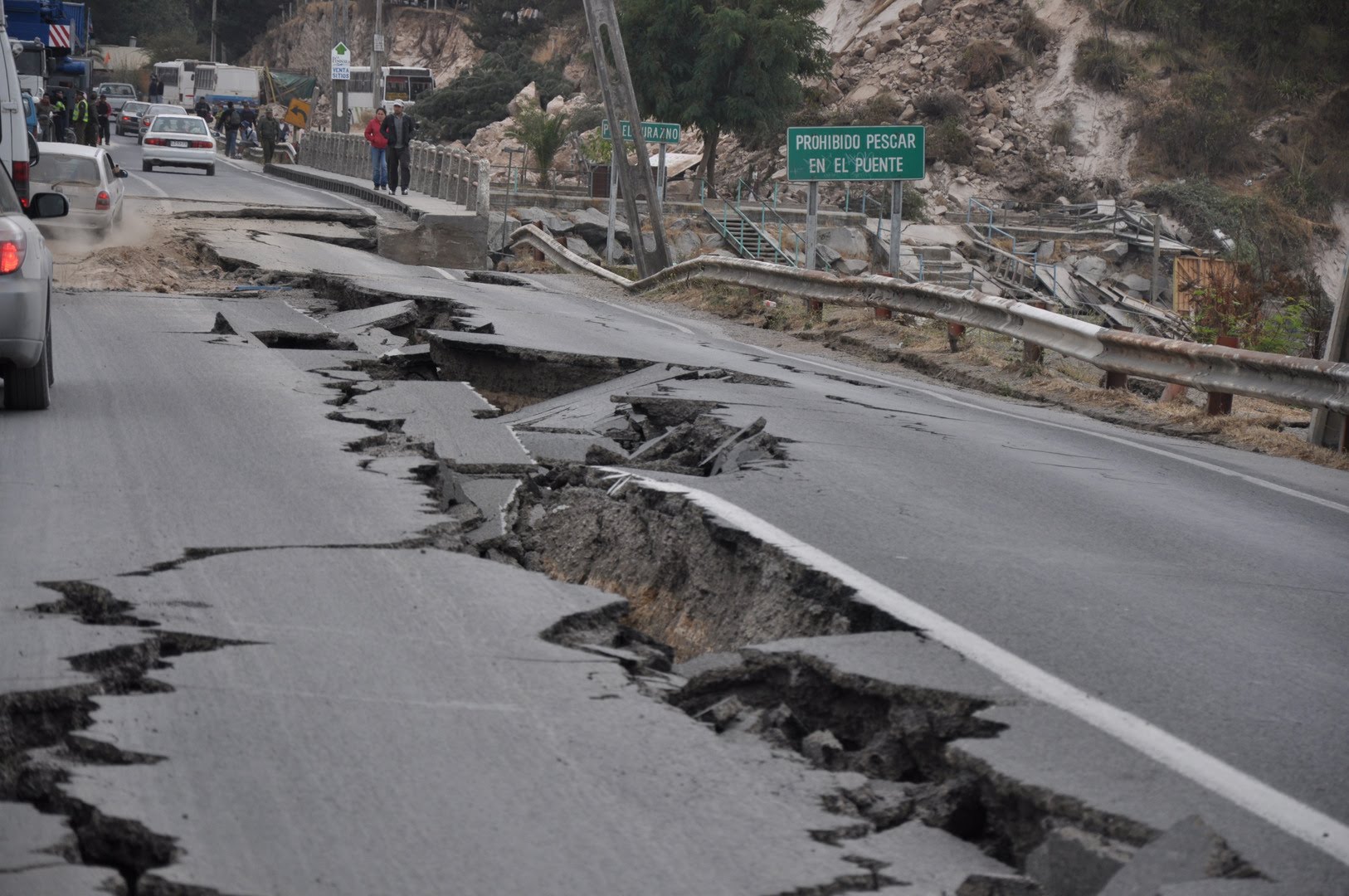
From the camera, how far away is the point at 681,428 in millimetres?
8727

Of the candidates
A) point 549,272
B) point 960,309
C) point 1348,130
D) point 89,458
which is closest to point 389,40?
point 1348,130

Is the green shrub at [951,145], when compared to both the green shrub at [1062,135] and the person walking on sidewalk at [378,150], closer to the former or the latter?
the green shrub at [1062,135]

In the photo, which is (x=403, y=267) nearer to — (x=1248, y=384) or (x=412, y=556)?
(x=1248, y=384)

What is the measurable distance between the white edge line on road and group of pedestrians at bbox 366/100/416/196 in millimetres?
30121

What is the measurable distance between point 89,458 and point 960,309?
9.53m

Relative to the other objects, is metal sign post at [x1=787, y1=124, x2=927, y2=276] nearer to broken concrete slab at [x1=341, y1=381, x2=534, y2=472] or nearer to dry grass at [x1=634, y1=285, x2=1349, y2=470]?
dry grass at [x1=634, y1=285, x2=1349, y2=470]

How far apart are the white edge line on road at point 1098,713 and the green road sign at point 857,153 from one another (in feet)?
37.7

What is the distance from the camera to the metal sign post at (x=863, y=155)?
55.3 ft

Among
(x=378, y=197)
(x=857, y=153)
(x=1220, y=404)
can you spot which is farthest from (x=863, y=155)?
(x=378, y=197)

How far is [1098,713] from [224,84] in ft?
258

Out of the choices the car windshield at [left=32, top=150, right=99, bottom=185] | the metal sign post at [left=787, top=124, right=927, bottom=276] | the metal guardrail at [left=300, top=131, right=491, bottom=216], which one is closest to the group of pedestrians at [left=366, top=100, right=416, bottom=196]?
the metal guardrail at [left=300, top=131, right=491, bottom=216]

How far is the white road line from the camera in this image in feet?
27.9

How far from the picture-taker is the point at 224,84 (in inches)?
3007

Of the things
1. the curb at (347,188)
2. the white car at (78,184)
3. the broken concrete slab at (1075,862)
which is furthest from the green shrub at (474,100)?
the broken concrete slab at (1075,862)
